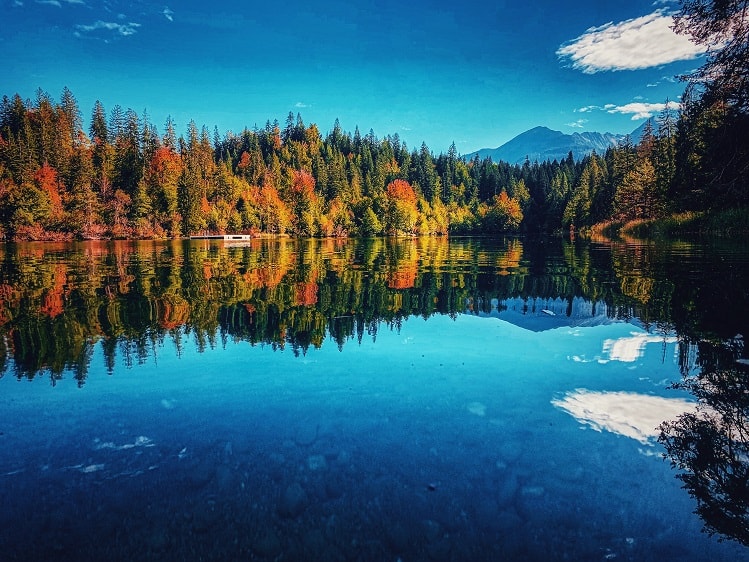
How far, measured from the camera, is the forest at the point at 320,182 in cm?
1888

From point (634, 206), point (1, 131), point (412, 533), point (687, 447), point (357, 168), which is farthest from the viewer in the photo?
point (357, 168)

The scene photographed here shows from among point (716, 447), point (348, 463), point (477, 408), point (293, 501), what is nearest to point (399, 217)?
point (477, 408)

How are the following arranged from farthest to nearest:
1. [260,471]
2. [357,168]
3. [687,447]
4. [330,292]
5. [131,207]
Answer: [357,168]
[131,207]
[330,292]
[687,447]
[260,471]

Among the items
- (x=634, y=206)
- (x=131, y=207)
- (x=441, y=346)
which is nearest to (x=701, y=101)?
(x=441, y=346)

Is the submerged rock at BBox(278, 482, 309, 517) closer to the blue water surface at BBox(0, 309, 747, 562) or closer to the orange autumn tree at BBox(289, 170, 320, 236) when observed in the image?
the blue water surface at BBox(0, 309, 747, 562)

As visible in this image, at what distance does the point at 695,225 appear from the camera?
182 feet

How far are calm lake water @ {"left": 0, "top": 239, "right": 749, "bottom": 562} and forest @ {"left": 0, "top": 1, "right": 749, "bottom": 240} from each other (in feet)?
42.8

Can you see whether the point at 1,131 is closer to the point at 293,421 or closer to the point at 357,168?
the point at 357,168

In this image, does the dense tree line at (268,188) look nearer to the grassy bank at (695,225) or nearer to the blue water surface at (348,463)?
the grassy bank at (695,225)

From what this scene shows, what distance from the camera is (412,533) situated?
152 inches

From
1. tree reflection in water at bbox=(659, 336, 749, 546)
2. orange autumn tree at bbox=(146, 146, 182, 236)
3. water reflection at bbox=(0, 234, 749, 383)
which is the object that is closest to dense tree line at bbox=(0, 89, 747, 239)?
orange autumn tree at bbox=(146, 146, 182, 236)

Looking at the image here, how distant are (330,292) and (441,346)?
8.24 m

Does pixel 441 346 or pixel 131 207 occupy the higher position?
pixel 131 207

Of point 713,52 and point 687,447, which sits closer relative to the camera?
point 687,447
